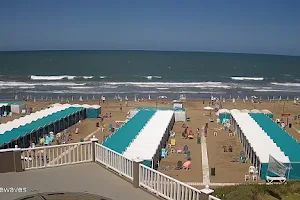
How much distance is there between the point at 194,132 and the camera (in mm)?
29125

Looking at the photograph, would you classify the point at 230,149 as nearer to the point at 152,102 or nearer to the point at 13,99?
the point at 152,102

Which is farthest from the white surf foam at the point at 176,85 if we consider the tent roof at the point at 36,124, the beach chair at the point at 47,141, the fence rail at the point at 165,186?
the fence rail at the point at 165,186

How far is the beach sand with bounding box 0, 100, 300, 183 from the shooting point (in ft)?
63.1

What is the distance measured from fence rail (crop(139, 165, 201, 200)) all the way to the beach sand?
9.54 metres

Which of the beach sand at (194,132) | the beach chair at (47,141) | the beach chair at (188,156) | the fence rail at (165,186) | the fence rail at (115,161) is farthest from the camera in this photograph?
the beach chair at (47,141)

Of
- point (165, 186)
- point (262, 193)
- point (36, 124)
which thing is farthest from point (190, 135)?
point (165, 186)

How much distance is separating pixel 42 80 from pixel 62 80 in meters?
4.05

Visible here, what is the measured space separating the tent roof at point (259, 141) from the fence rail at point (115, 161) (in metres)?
10.6

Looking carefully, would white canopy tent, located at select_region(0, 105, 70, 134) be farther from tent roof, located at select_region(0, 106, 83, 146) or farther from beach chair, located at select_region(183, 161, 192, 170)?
beach chair, located at select_region(183, 161, 192, 170)

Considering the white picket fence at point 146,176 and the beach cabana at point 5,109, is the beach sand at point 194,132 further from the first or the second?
the white picket fence at point 146,176

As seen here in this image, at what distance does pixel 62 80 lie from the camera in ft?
236

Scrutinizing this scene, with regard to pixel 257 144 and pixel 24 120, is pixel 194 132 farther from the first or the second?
pixel 24 120

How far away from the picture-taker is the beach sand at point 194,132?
19234mm

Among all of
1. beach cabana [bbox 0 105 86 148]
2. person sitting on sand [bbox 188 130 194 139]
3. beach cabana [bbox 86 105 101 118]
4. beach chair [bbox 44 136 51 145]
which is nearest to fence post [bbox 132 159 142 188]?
beach cabana [bbox 0 105 86 148]
